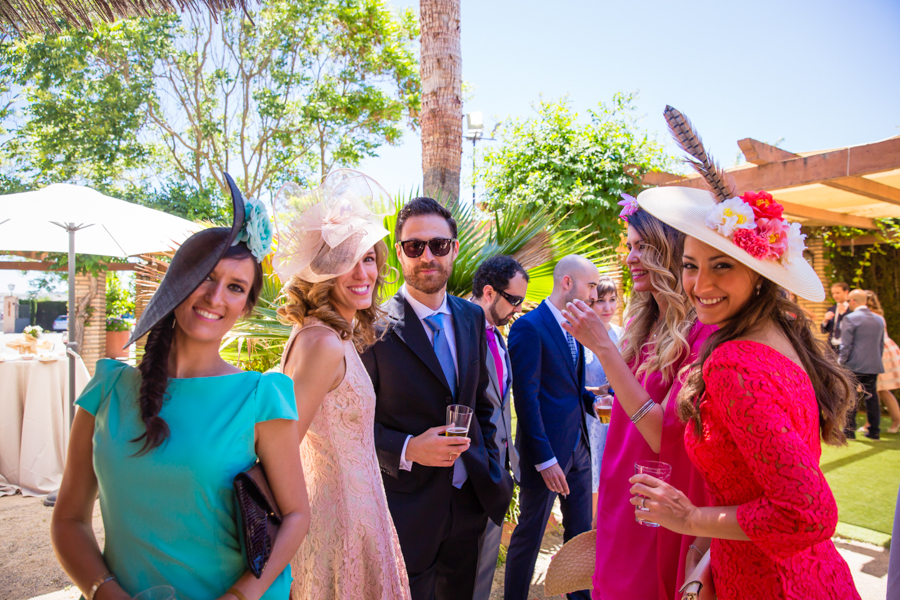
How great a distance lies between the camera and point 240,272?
5.07 feet

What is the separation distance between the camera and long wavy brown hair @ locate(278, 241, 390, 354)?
6.54 feet

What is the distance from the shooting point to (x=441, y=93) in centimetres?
511

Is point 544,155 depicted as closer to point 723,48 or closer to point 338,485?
point 338,485

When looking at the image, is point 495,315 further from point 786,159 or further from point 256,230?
point 786,159

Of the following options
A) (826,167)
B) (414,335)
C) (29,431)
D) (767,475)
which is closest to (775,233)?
(767,475)

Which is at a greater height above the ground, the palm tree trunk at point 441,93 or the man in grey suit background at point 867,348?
the palm tree trunk at point 441,93

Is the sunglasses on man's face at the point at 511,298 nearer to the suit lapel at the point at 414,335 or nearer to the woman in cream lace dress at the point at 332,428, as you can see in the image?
the suit lapel at the point at 414,335

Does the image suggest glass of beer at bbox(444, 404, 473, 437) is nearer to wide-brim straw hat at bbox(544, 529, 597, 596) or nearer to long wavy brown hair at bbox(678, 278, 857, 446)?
wide-brim straw hat at bbox(544, 529, 597, 596)

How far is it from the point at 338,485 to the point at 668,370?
1.27 metres

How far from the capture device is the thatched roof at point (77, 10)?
3.31 m

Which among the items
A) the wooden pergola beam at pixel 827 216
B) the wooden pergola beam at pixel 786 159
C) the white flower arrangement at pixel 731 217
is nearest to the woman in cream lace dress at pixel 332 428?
the white flower arrangement at pixel 731 217

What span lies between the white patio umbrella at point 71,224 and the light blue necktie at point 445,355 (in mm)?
3813

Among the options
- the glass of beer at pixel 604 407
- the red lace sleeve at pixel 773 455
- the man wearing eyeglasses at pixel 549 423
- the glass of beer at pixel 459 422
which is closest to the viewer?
the red lace sleeve at pixel 773 455

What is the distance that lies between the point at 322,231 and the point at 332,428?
0.74 metres
